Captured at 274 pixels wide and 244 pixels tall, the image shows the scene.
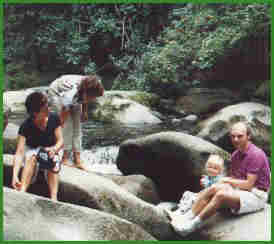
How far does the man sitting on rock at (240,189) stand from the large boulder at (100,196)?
35cm

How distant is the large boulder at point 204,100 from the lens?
1208 centimetres

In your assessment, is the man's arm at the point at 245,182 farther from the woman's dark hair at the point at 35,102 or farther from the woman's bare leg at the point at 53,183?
the woman's dark hair at the point at 35,102

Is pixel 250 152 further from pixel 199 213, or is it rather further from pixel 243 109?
pixel 243 109

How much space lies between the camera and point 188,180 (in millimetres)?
6246

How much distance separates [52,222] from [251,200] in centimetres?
207

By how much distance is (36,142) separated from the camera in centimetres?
445

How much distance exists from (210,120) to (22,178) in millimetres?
5433

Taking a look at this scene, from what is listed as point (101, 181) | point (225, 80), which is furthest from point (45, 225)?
point (225, 80)

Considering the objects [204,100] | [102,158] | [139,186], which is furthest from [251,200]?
[204,100]

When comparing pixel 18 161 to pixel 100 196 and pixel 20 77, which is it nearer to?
pixel 100 196

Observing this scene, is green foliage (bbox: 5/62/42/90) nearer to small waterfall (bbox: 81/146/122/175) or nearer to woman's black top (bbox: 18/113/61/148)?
small waterfall (bbox: 81/146/122/175)

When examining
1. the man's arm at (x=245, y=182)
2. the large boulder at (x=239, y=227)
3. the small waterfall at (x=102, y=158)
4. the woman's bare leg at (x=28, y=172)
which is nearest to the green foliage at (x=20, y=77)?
the small waterfall at (x=102, y=158)

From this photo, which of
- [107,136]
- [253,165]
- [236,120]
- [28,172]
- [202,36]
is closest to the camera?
[28,172]

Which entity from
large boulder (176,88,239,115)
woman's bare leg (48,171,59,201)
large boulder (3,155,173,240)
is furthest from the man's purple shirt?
large boulder (176,88,239,115)
